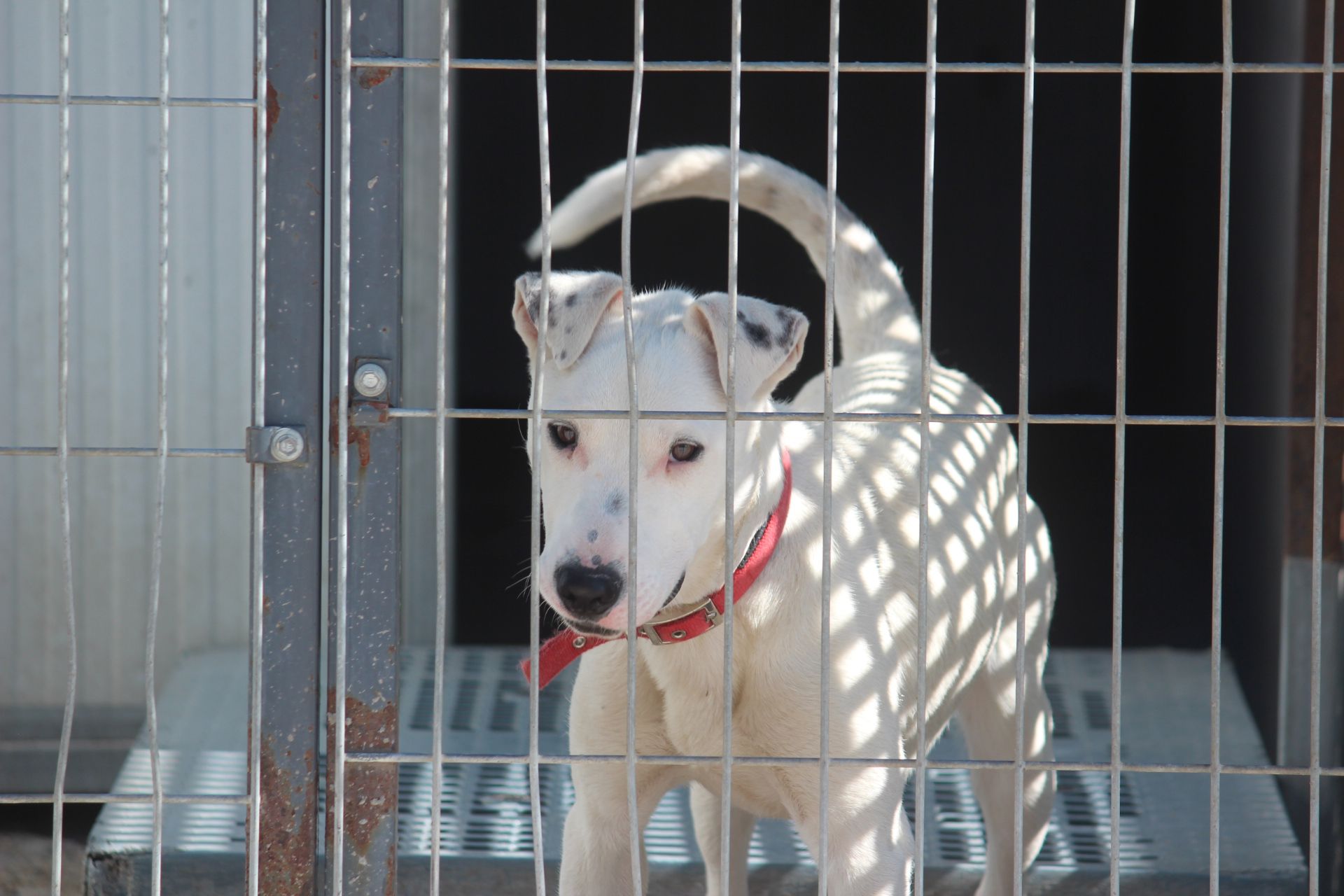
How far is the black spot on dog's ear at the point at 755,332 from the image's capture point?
Result: 2406 mm

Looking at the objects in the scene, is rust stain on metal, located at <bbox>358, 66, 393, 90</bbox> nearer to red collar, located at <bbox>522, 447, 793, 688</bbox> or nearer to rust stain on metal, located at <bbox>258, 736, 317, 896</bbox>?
red collar, located at <bbox>522, 447, 793, 688</bbox>

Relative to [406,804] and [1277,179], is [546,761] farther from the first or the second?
[1277,179]

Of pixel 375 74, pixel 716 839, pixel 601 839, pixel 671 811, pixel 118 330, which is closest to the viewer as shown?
pixel 375 74

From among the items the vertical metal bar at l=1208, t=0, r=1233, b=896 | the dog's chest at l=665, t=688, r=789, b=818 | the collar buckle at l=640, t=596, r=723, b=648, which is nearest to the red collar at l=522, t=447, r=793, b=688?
the collar buckle at l=640, t=596, r=723, b=648

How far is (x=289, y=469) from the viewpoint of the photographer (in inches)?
90.8

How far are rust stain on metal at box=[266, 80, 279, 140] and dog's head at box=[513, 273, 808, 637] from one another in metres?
0.46

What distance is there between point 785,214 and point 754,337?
112 centimetres

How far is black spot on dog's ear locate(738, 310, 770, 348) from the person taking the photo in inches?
94.7

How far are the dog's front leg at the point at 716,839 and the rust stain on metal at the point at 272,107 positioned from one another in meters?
1.70

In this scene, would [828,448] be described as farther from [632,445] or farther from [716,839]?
[716,839]

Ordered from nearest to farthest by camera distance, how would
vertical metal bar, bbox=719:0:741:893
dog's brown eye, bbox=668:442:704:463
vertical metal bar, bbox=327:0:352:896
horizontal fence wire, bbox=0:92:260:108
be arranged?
vertical metal bar, bbox=719:0:741:893 → horizontal fence wire, bbox=0:92:260:108 → vertical metal bar, bbox=327:0:352:896 → dog's brown eye, bbox=668:442:704:463

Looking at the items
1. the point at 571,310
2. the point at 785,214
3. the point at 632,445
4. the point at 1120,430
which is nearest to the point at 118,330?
the point at 785,214

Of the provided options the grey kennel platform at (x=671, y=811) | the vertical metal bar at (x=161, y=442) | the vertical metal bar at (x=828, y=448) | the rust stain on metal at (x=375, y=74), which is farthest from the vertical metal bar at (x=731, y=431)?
the grey kennel platform at (x=671, y=811)

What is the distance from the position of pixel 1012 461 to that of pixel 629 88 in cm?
232
